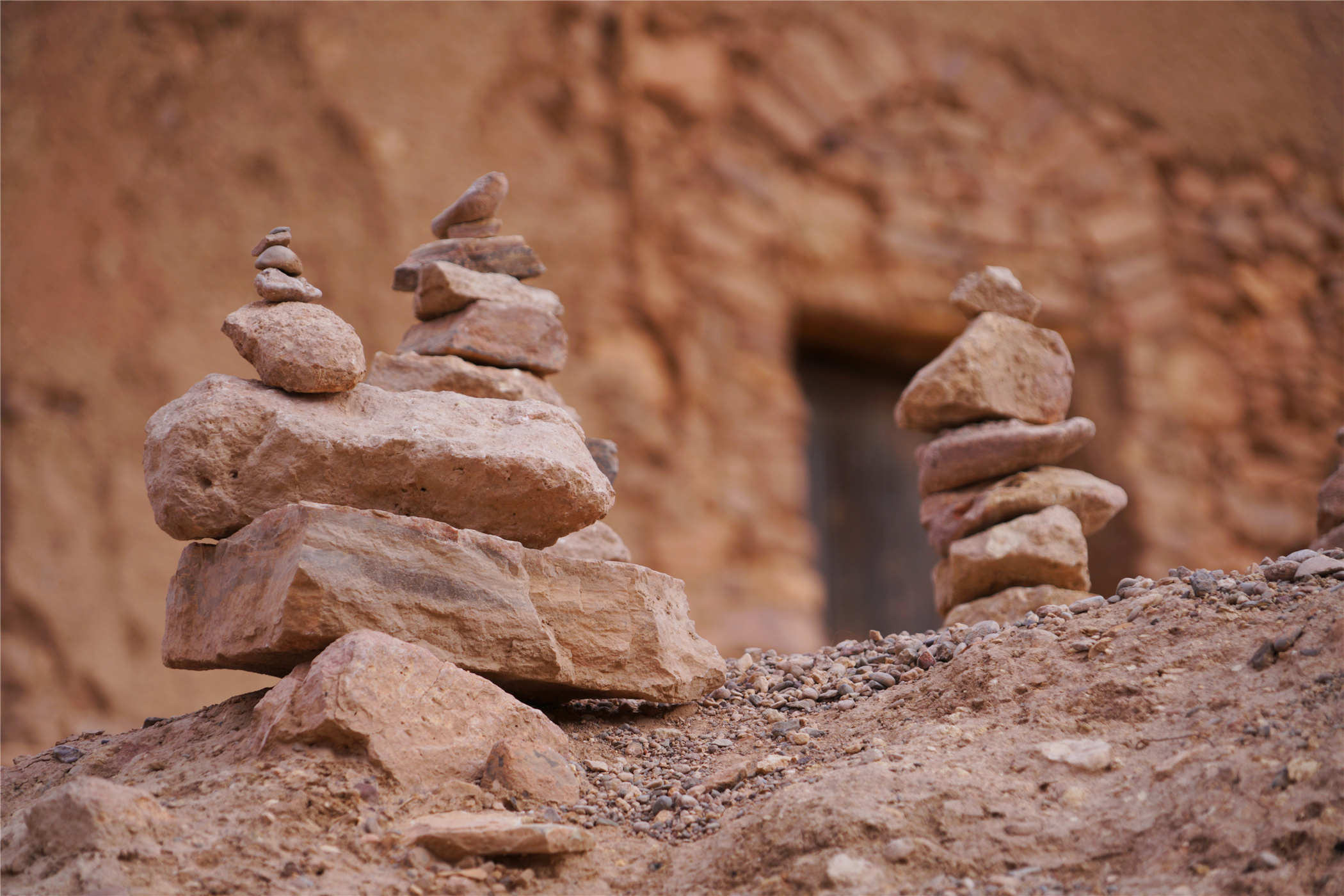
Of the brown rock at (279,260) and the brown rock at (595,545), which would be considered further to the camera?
the brown rock at (595,545)

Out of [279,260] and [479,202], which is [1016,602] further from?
[279,260]

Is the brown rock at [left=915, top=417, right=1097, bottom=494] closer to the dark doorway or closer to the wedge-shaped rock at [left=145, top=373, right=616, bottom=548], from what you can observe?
the wedge-shaped rock at [left=145, top=373, right=616, bottom=548]

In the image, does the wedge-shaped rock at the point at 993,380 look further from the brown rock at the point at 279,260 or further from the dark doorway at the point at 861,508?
the dark doorway at the point at 861,508

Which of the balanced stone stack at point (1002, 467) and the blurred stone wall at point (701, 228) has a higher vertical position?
the blurred stone wall at point (701, 228)

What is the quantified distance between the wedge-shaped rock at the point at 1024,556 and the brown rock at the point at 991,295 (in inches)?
32.7

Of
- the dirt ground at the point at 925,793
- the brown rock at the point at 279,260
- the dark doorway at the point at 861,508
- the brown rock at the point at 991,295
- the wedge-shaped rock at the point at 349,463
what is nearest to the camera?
the dirt ground at the point at 925,793

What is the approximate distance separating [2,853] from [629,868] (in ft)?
4.11

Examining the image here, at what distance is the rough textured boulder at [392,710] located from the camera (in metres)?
2.44

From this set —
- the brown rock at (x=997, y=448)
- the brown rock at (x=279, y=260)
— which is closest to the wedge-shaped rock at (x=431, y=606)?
the brown rock at (x=279, y=260)

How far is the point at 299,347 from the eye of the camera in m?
2.88

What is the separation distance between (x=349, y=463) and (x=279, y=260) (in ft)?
2.28

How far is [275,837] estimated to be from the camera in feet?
7.25

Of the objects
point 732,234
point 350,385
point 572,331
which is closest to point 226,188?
point 572,331

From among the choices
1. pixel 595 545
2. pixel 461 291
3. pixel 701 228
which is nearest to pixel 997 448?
pixel 595 545
